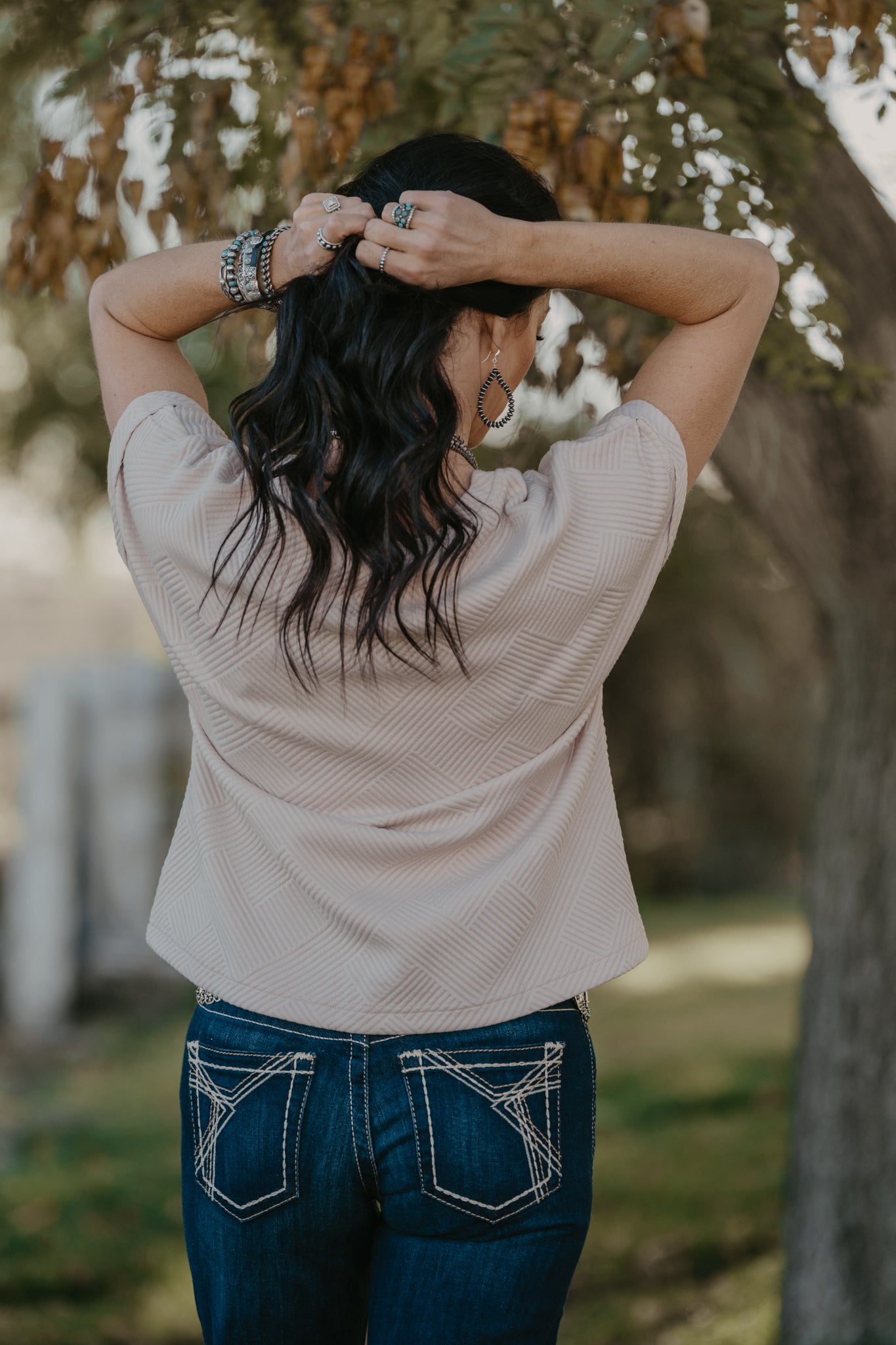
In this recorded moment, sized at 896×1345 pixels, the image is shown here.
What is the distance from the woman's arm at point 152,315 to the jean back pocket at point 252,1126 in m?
0.62

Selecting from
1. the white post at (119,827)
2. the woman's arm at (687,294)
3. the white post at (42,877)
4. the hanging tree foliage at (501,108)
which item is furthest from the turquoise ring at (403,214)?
the white post at (119,827)

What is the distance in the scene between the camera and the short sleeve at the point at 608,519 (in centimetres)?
108

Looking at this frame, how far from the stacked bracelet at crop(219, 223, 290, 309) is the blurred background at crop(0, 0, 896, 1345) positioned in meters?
0.49

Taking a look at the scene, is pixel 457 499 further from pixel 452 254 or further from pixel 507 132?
pixel 507 132

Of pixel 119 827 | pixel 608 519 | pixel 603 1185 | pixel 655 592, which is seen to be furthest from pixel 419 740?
pixel 655 592

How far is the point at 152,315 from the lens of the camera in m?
1.26

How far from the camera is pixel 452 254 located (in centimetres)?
106

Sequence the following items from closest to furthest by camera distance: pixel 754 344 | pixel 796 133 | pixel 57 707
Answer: pixel 754 344 < pixel 796 133 < pixel 57 707

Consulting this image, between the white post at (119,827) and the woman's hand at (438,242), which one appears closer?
the woman's hand at (438,242)

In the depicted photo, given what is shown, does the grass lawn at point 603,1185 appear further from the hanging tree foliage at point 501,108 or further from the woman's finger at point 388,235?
the woman's finger at point 388,235

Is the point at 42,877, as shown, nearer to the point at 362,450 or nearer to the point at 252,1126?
the point at 252,1126

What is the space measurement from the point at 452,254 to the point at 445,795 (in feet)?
1.51

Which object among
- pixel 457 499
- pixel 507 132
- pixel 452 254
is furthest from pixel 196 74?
pixel 457 499

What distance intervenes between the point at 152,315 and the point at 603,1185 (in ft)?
12.0
